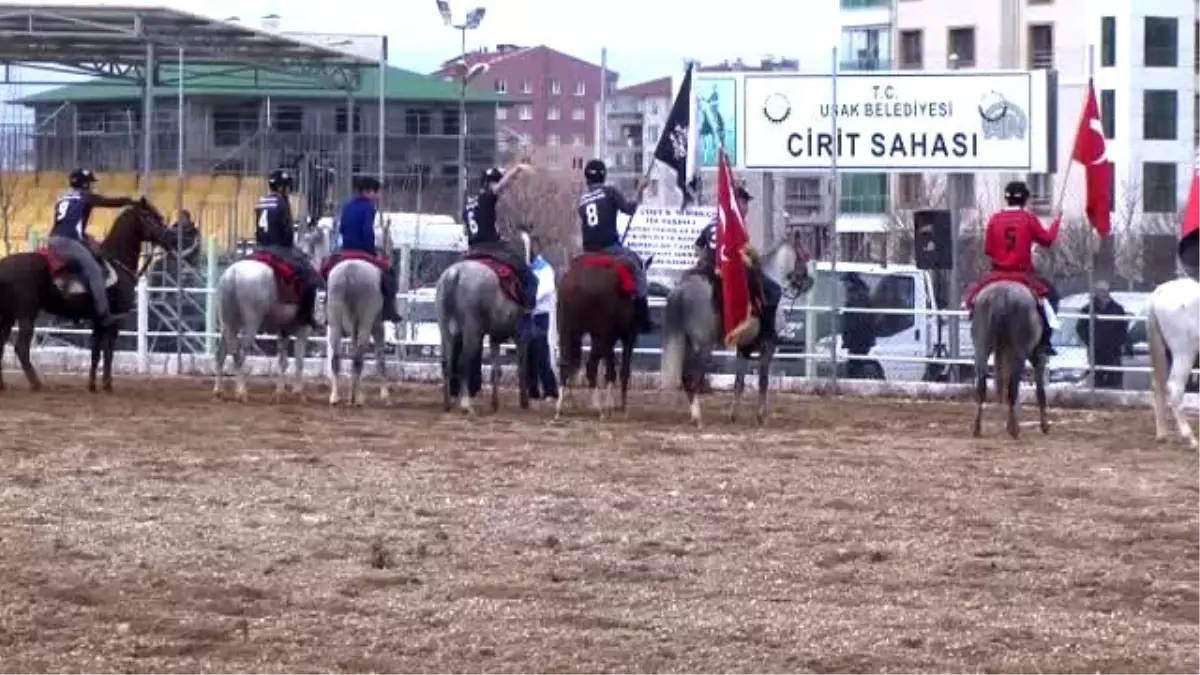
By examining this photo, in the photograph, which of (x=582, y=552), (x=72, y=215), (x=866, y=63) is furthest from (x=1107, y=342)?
(x=866, y=63)

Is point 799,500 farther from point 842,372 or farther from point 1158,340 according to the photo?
point 842,372

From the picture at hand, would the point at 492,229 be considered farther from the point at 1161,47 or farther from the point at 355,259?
the point at 1161,47

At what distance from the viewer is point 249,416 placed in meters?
23.0

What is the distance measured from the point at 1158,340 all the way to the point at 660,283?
42.0 feet

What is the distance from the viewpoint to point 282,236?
81.7 ft

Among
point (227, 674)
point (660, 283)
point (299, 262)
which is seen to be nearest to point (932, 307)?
point (660, 283)

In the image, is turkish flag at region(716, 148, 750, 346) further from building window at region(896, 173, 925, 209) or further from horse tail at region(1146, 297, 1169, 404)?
building window at region(896, 173, 925, 209)

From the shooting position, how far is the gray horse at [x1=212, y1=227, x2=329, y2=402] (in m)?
24.8

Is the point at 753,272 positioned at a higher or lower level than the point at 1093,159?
lower

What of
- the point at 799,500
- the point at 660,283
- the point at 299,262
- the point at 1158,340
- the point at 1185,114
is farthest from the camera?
the point at 1185,114

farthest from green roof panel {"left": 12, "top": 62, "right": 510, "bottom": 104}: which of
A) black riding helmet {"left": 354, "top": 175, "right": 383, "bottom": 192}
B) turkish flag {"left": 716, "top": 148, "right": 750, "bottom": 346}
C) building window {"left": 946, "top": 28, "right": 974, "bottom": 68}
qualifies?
turkish flag {"left": 716, "top": 148, "right": 750, "bottom": 346}

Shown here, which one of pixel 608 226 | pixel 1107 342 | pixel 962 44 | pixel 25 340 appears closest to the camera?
pixel 608 226

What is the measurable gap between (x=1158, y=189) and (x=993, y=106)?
82.9 ft

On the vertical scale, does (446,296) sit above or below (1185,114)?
below
